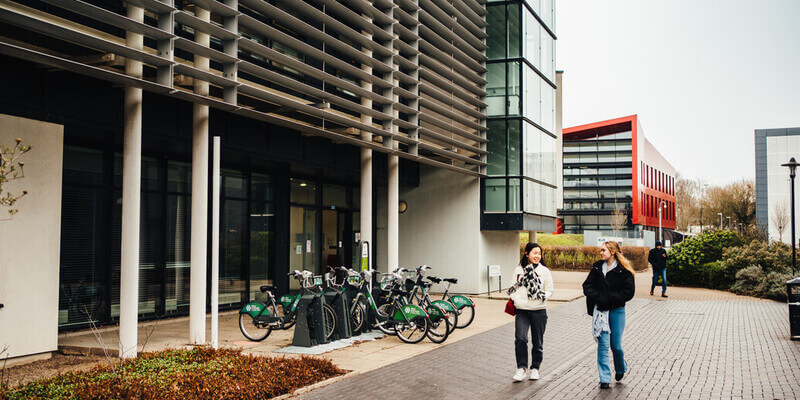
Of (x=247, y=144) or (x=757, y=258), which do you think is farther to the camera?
(x=757, y=258)

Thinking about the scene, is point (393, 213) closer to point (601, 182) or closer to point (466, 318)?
point (466, 318)

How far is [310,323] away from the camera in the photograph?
35.9ft

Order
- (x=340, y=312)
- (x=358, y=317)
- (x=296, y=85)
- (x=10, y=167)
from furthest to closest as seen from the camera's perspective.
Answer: (x=296, y=85)
(x=358, y=317)
(x=340, y=312)
(x=10, y=167)

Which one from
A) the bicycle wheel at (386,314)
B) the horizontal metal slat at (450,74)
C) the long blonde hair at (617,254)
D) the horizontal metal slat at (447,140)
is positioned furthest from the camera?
the horizontal metal slat at (450,74)

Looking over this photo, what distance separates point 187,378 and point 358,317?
515 cm

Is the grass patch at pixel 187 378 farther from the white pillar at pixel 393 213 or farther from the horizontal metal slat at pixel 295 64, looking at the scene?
the white pillar at pixel 393 213

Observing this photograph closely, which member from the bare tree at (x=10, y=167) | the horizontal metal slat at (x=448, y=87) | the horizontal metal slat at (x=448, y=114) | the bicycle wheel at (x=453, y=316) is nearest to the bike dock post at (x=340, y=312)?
the bicycle wheel at (x=453, y=316)

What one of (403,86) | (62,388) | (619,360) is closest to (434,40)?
(403,86)

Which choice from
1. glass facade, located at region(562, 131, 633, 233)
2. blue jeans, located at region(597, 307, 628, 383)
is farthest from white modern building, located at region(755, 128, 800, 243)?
blue jeans, located at region(597, 307, 628, 383)

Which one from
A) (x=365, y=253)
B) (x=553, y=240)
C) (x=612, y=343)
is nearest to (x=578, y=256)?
(x=553, y=240)

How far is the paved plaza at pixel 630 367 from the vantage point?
779cm

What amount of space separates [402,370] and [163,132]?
20.0 feet

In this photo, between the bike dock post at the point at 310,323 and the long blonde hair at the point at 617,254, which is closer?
A: the long blonde hair at the point at 617,254

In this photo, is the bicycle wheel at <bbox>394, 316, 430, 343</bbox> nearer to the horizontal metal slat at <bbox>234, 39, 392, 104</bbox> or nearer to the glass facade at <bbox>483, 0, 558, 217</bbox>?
the horizontal metal slat at <bbox>234, 39, 392, 104</bbox>
